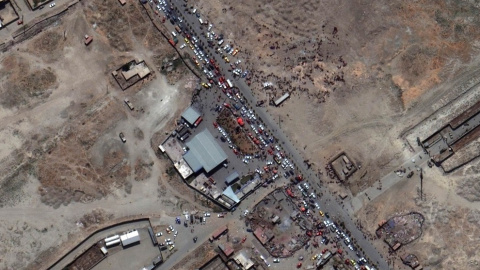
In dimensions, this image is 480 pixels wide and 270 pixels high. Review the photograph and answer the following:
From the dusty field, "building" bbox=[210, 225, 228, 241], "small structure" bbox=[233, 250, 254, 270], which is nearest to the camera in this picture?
"small structure" bbox=[233, 250, 254, 270]

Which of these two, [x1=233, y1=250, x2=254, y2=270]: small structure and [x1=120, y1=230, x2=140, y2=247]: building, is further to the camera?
[x1=233, y1=250, x2=254, y2=270]: small structure

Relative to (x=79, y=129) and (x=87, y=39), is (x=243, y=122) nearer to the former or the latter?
(x=79, y=129)

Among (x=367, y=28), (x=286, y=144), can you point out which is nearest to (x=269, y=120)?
(x=286, y=144)

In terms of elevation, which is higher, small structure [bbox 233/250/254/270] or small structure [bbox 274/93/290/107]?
small structure [bbox 274/93/290/107]

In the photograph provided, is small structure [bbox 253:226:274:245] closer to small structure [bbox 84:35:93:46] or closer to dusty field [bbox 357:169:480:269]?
dusty field [bbox 357:169:480:269]

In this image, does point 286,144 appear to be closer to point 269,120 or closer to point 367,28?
point 269,120

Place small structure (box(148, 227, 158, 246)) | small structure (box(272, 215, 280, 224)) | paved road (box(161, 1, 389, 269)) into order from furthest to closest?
paved road (box(161, 1, 389, 269))
small structure (box(272, 215, 280, 224))
small structure (box(148, 227, 158, 246))

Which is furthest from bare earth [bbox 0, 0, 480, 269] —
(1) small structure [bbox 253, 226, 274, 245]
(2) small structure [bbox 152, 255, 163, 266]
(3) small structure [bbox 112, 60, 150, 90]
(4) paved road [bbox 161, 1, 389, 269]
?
(1) small structure [bbox 253, 226, 274, 245]

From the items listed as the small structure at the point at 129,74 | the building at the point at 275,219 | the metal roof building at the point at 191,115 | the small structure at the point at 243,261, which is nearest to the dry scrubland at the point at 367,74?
the building at the point at 275,219

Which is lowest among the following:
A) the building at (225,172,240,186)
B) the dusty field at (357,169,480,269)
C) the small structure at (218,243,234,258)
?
the dusty field at (357,169,480,269)
